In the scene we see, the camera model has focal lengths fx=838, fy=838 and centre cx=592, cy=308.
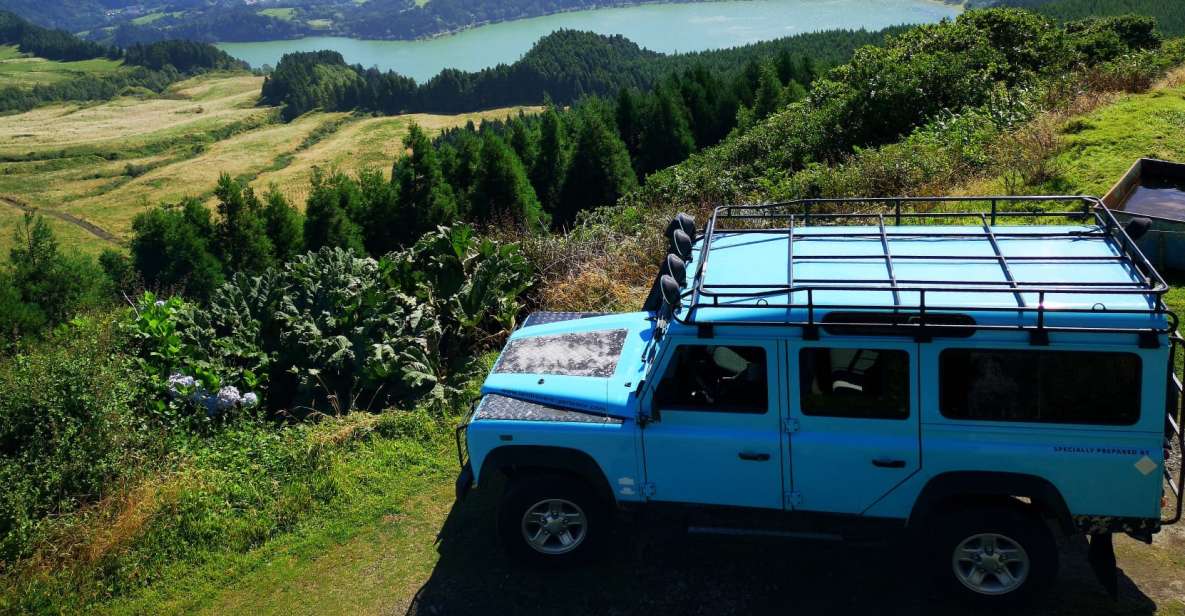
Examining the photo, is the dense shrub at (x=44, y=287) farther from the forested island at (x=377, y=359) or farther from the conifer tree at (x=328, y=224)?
the conifer tree at (x=328, y=224)

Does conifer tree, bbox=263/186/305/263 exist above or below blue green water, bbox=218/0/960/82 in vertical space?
below

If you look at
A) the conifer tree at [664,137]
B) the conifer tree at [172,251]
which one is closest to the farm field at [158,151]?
the conifer tree at [664,137]

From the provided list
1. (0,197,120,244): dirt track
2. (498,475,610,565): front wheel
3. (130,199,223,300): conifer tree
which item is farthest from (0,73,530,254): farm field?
(498,475,610,565): front wheel

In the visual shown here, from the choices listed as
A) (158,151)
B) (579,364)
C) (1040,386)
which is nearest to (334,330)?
(579,364)

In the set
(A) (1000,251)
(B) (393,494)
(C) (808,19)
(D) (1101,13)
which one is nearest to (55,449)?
(B) (393,494)

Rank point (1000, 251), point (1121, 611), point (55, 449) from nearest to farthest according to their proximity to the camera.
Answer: point (1121, 611) → point (1000, 251) → point (55, 449)

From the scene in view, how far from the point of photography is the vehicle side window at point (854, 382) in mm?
5168

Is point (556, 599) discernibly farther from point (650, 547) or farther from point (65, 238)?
point (65, 238)

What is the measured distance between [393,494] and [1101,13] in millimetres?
60057

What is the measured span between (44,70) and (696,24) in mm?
150200

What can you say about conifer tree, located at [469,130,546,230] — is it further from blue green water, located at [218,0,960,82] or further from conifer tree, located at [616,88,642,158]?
blue green water, located at [218,0,960,82]

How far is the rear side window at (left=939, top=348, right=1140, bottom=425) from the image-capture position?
15.8ft

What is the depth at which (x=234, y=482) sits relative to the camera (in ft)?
25.2

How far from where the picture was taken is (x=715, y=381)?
5.53m
